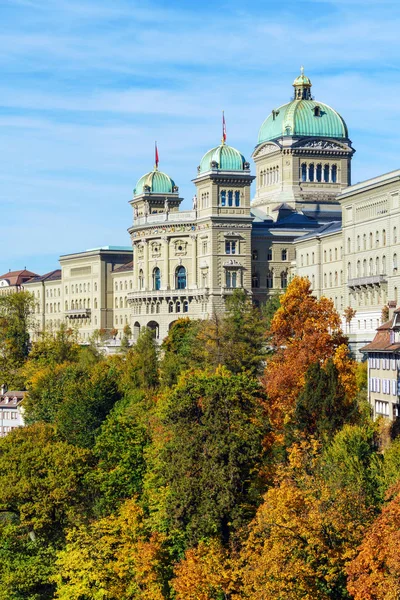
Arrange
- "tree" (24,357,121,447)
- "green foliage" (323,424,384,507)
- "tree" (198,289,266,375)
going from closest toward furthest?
"green foliage" (323,424,384,507) < "tree" (24,357,121,447) < "tree" (198,289,266,375)

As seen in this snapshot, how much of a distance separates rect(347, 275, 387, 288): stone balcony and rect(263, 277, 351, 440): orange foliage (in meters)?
29.0

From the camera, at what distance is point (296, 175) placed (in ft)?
638

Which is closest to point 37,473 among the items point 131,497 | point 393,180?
point 131,497

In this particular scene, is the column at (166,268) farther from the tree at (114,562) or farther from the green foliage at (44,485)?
the tree at (114,562)

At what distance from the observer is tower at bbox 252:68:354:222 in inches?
7648

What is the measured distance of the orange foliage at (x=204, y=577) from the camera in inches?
2662

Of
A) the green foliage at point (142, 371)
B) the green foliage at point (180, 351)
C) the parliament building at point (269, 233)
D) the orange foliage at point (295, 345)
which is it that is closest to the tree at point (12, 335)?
the parliament building at point (269, 233)

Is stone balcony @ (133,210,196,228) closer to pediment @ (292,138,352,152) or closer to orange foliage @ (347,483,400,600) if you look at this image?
pediment @ (292,138,352,152)

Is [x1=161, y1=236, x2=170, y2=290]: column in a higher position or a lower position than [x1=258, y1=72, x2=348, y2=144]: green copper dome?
lower

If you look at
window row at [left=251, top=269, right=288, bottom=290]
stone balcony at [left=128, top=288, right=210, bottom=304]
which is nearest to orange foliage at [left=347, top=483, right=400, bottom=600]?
stone balcony at [left=128, top=288, right=210, bottom=304]

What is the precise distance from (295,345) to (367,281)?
41.0 m

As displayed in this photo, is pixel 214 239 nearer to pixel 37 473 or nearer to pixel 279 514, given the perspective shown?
pixel 37 473

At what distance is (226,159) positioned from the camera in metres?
180

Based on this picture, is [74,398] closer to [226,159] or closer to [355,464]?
[355,464]
